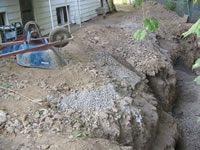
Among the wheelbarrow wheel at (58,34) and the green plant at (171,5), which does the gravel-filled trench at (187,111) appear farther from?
the green plant at (171,5)

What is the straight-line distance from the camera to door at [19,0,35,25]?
10.1 meters

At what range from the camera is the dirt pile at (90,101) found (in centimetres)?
468

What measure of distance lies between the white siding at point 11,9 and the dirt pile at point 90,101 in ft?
8.31

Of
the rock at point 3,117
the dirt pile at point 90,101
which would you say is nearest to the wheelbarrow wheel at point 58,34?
the dirt pile at point 90,101

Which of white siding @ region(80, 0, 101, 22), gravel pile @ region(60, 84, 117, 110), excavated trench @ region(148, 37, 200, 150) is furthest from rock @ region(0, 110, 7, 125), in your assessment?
white siding @ region(80, 0, 101, 22)

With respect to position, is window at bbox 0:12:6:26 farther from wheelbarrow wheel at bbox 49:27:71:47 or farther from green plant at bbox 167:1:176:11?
Result: green plant at bbox 167:1:176:11

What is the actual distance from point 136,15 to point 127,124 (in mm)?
11865

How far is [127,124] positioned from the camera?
18.2 ft

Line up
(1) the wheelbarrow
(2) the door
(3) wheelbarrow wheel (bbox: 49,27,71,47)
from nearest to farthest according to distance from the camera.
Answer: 1. (1) the wheelbarrow
2. (3) wheelbarrow wheel (bbox: 49,27,71,47)
3. (2) the door

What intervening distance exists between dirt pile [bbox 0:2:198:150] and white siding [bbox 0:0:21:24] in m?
A: 2.53

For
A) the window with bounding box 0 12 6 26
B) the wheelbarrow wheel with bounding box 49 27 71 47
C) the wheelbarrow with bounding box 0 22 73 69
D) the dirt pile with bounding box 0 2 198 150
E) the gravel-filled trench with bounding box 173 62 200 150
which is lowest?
→ the gravel-filled trench with bounding box 173 62 200 150

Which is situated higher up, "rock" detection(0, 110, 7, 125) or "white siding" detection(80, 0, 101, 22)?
"white siding" detection(80, 0, 101, 22)

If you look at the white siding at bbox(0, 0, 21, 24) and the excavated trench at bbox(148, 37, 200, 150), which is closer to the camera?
the excavated trench at bbox(148, 37, 200, 150)

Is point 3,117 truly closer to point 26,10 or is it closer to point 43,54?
point 43,54
